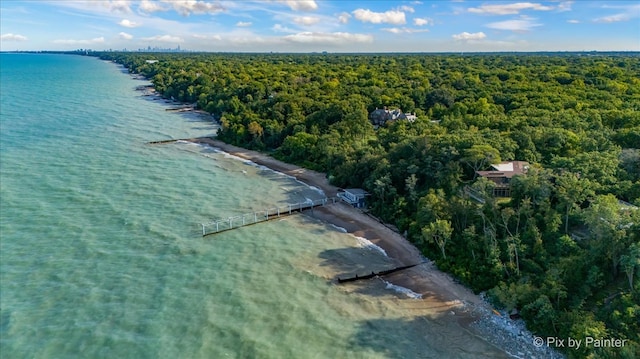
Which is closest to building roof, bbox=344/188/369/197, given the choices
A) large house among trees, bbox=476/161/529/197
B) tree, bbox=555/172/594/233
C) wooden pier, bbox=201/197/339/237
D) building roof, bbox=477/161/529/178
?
→ wooden pier, bbox=201/197/339/237

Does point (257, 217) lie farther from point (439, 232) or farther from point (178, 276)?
point (439, 232)

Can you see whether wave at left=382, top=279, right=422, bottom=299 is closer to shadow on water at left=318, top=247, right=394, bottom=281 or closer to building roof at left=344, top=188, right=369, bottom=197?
shadow on water at left=318, top=247, right=394, bottom=281

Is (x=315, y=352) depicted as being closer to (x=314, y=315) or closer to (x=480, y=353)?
(x=314, y=315)

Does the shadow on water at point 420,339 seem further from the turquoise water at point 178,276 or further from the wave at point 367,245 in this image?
the wave at point 367,245

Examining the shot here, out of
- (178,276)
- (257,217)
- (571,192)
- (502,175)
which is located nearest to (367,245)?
(257,217)

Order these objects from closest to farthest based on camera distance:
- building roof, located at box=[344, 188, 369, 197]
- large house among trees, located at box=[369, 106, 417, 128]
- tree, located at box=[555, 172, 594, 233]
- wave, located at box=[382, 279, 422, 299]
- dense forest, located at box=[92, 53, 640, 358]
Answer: dense forest, located at box=[92, 53, 640, 358] → wave, located at box=[382, 279, 422, 299] → tree, located at box=[555, 172, 594, 233] → building roof, located at box=[344, 188, 369, 197] → large house among trees, located at box=[369, 106, 417, 128]

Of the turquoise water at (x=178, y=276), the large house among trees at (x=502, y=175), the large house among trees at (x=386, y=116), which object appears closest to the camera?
the turquoise water at (x=178, y=276)

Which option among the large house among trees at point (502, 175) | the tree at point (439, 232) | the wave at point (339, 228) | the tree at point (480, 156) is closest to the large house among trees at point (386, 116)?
the tree at point (480, 156)
